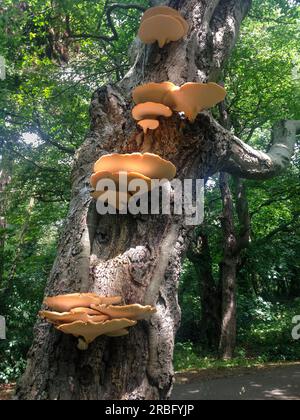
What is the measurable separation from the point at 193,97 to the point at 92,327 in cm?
156

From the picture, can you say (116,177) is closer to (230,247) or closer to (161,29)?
(161,29)

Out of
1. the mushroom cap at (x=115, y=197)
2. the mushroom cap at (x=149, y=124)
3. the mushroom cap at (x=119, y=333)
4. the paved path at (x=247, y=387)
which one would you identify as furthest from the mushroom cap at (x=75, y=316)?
the paved path at (x=247, y=387)

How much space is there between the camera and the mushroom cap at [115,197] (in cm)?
230

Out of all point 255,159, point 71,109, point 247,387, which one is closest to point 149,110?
point 255,159

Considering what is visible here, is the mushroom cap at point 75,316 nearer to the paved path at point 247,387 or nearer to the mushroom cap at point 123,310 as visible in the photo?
the mushroom cap at point 123,310

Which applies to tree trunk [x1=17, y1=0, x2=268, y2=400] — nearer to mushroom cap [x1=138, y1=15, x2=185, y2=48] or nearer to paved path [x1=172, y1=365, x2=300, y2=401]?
mushroom cap [x1=138, y1=15, x2=185, y2=48]

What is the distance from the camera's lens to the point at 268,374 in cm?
915

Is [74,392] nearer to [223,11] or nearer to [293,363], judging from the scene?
[223,11]

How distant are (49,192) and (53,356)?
9.87 m

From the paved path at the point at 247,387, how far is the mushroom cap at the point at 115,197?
19.1ft

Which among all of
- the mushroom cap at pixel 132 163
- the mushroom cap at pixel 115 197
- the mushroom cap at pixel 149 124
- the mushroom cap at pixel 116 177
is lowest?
the mushroom cap at pixel 115 197

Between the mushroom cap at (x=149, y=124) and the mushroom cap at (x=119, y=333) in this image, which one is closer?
the mushroom cap at (x=119, y=333)

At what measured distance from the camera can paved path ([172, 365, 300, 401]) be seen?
712 cm

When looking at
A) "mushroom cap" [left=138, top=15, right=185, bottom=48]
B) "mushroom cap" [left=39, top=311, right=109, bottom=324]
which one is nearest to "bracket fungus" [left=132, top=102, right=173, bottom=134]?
"mushroom cap" [left=138, top=15, right=185, bottom=48]
